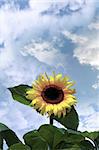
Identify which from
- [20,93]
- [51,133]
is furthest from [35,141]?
[20,93]

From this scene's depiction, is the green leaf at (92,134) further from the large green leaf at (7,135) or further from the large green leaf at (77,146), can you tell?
the large green leaf at (7,135)

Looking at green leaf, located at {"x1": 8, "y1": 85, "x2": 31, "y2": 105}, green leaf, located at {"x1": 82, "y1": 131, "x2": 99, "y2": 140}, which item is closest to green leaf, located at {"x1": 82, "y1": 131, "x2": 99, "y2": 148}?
green leaf, located at {"x1": 82, "y1": 131, "x2": 99, "y2": 140}

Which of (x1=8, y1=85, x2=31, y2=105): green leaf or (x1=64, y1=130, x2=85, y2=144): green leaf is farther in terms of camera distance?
(x1=8, y1=85, x2=31, y2=105): green leaf

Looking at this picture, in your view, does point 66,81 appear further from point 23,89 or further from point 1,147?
point 1,147

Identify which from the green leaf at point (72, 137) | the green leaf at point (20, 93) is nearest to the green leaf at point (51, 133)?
the green leaf at point (72, 137)

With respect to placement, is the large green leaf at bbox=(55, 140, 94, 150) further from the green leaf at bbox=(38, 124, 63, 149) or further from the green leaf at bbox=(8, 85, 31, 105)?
the green leaf at bbox=(8, 85, 31, 105)

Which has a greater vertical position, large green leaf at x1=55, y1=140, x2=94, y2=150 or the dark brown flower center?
the dark brown flower center

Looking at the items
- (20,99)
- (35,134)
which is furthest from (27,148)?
(20,99)

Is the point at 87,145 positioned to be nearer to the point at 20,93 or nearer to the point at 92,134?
the point at 92,134
